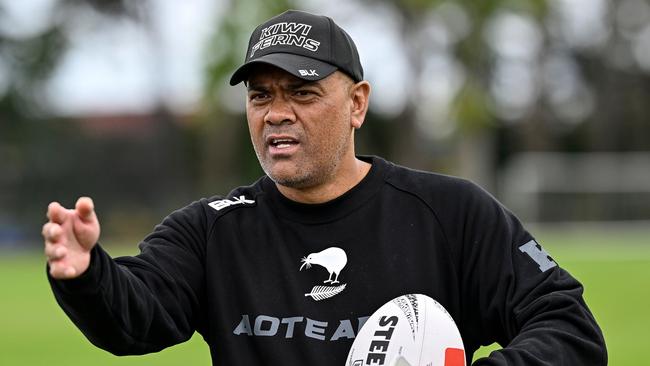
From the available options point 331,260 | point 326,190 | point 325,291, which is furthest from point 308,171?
point 325,291

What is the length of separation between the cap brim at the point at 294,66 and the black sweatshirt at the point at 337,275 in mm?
496

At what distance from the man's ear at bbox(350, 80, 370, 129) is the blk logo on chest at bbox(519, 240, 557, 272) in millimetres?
877

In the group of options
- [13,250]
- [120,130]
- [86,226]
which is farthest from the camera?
[120,130]

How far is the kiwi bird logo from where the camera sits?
4.63m

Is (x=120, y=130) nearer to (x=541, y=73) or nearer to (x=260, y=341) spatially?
(x=541, y=73)

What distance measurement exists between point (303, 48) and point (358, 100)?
1.34 ft

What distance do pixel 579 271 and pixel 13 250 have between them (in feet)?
59.9

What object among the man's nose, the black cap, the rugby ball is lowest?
the rugby ball

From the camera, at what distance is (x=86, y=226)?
390 centimetres

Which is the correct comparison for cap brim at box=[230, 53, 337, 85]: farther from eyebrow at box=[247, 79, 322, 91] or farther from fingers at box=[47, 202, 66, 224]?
fingers at box=[47, 202, 66, 224]

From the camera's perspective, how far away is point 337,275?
464cm

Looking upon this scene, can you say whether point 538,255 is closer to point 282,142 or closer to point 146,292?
point 282,142

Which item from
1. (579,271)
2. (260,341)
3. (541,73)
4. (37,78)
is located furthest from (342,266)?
(541,73)

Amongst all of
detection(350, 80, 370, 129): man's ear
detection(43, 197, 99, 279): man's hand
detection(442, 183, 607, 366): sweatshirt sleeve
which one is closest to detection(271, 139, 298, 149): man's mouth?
detection(350, 80, 370, 129): man's ear
